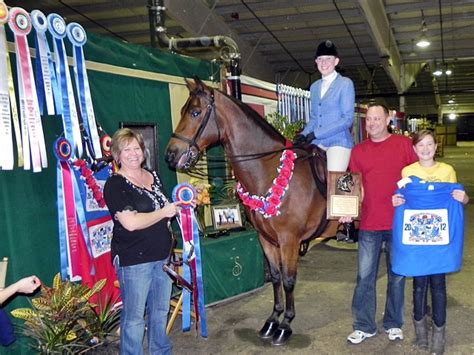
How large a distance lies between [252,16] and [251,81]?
4.54m

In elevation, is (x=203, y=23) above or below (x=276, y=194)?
above

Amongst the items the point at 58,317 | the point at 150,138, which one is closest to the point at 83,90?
the point at 150,138

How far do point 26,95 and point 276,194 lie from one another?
1.70 m

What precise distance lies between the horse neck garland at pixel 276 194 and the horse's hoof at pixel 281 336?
2.85ft

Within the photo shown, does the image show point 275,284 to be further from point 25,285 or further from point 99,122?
point 25,285

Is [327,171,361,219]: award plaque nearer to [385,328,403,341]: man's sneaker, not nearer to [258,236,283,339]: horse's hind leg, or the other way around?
[258,236,283,339]: horse's hind leg

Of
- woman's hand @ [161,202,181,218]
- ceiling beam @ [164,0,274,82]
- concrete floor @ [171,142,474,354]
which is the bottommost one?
concrete floor @ [171,142,474,354]

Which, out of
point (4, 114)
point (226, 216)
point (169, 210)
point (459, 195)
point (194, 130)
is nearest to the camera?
point (169, 210)

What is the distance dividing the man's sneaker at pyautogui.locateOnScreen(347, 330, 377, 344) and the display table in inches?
50.1

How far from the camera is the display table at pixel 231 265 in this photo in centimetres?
390

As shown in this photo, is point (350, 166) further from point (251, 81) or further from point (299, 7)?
point (299, 7)

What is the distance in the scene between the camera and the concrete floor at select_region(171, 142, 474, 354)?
10.3ft

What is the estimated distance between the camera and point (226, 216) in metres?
4.17

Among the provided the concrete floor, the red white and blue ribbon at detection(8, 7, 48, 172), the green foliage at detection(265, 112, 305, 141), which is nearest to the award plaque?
the concrete floor
